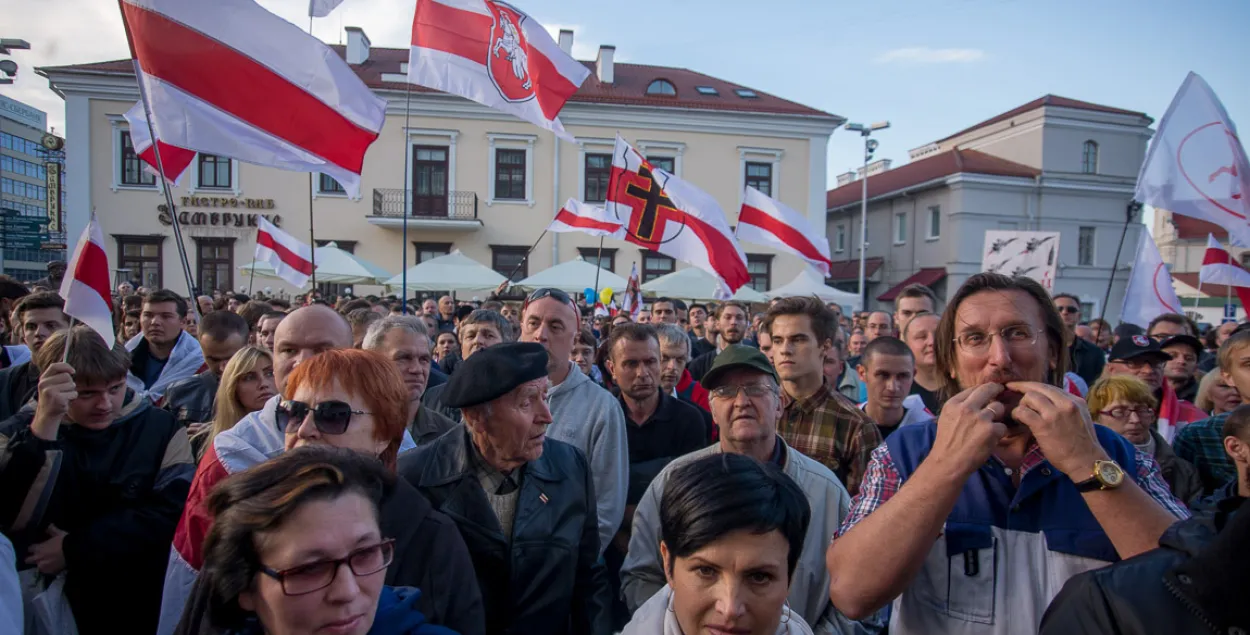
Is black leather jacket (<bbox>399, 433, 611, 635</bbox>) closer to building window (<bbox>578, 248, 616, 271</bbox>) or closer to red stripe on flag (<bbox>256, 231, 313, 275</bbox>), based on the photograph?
red stripe on flag (<bbox>256, 231, 313, 275</bbox>)

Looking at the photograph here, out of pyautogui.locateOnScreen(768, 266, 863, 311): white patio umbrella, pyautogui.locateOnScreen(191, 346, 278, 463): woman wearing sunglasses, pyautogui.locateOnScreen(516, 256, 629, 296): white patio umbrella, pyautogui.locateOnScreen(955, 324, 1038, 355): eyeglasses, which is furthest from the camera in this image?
pyautogui.locateOnScreen(768, 266, 863, 311): white patio umbrella

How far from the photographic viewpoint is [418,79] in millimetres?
6246

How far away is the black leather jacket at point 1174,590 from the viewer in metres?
0.97

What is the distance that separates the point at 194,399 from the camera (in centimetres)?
420

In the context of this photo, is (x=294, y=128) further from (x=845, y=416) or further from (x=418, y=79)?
(x=845, y=416)

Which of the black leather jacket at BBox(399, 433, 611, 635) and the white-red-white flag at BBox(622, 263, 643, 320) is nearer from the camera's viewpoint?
the black leather jacket at BBox(399, 433, 611, 635)

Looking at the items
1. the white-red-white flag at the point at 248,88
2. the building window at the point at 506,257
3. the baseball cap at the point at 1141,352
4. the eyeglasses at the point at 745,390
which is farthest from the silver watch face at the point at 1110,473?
the building window at the point at 506,257

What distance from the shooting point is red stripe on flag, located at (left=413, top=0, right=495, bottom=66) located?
20.3 feet

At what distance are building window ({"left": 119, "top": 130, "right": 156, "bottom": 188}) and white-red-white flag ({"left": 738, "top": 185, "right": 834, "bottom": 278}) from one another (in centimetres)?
2466

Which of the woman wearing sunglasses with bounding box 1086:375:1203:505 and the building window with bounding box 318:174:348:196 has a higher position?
the building window with bounding box 318:174:348:196

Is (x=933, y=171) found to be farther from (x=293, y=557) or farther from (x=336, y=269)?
(x=293, y=557)

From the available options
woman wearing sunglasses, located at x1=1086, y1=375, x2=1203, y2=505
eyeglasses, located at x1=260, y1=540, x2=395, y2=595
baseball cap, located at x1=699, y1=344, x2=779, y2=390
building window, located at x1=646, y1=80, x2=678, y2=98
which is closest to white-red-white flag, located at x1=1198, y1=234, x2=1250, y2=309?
woman wearing sunglasses, located at x1=1086, y1=375, x2=1203, y2=505

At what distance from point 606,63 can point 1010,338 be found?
31273 millimetres

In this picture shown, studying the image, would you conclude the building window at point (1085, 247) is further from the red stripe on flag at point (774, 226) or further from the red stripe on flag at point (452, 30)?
the red stripe on flag at point (452, 30)
